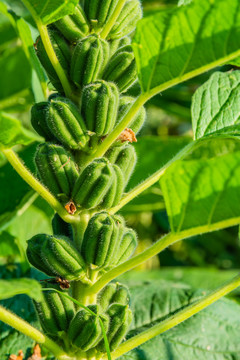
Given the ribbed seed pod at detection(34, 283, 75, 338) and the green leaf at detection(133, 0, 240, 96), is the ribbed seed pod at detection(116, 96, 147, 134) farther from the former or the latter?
the ribbed seed pod at detection(34, 283, 75, 338)

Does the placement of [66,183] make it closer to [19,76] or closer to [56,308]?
[56,308]

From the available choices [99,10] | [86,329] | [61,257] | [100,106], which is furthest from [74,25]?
[86,329]

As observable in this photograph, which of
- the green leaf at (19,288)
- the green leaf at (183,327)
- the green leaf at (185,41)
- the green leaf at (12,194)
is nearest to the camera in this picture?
the green leaf at (19,288)

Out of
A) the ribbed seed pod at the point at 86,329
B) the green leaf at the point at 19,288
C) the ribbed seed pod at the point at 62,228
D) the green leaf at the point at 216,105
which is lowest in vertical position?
the ribbed seed pod at the point at 86,329

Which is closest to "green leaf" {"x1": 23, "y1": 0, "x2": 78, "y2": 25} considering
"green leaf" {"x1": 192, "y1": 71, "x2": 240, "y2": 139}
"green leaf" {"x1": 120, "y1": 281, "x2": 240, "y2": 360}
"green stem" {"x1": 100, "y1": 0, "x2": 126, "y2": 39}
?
"green stem" {"x1": 100, "y1": 0, "x2": 126, "y2": 39}

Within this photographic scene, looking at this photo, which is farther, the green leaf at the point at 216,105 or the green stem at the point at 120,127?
the green leaf at the point at 216,105

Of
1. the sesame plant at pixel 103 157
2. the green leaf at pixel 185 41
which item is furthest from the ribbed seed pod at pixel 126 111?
the green leaf at pixel 185 41

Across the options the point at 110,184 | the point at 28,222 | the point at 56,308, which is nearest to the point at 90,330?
the point at 56,308

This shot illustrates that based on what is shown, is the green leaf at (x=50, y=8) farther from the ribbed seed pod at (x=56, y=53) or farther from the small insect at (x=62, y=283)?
the small insect at (x=62, y=283)
